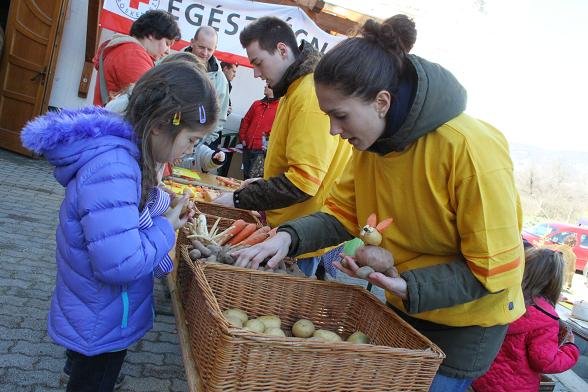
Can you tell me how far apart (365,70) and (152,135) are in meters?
0.70

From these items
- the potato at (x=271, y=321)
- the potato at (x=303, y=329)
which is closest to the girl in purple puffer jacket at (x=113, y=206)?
the potato at (x=271, y=321)

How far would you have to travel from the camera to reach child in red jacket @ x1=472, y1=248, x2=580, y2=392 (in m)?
2.33

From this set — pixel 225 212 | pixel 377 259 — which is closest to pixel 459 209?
pixel 377 259

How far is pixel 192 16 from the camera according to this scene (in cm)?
650

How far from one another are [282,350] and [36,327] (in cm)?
246

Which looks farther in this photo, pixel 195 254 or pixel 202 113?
pixel 195 254

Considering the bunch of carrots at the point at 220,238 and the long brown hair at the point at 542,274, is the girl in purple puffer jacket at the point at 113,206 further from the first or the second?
the long brown hair at the point at 542,274

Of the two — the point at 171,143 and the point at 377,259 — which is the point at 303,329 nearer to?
the point at 377,259

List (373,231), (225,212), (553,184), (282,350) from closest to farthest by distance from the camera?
(282,350) → (373,231) → (225,212) → (553,184)

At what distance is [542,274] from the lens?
232cm

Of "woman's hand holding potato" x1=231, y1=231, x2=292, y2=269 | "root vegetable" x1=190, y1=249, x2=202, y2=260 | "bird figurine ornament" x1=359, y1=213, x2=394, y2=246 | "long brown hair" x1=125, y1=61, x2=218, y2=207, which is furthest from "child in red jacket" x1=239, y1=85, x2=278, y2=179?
"bird figurine ornament" x1=359, y1=213, x2=394, y2=246

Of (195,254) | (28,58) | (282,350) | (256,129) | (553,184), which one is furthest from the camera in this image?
(553,184)

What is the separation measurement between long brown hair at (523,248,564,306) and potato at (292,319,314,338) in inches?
46.2

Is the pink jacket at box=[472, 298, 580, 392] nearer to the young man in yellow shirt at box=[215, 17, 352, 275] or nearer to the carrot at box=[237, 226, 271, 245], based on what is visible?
the young man in yellow shirt at box=[215, 17, 352, 275]
